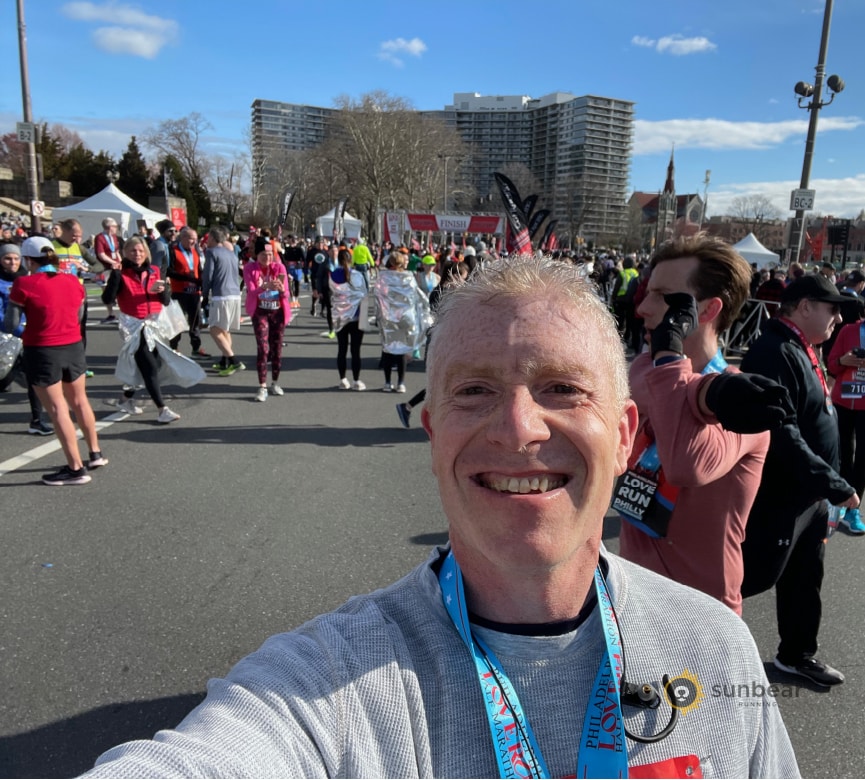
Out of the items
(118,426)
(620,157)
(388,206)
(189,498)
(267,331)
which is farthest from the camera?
(620,157)

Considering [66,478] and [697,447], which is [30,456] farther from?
Answer: [697,447]

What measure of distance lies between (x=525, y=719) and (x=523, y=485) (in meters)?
0.40

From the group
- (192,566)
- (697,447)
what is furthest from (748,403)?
(192,566)

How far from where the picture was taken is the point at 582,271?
139cm

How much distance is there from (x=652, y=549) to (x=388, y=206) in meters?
69.6

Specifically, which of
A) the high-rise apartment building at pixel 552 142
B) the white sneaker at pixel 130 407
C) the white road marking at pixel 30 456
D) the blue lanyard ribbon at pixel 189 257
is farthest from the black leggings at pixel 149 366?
the high-rise apartment building at pixel 552 142

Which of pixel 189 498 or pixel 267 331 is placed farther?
pixel 267 331

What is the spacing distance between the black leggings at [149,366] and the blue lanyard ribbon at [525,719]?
21.4ft

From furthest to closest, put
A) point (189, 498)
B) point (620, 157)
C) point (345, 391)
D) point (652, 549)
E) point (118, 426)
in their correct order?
point (620, 157) → point (345, 391) → point (118, 426) → point (189, 498) → point (652, 549)

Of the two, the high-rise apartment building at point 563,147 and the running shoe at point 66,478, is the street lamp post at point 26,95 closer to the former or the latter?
the running shoe at point 66,478

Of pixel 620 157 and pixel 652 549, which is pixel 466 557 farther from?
pixel 620 157

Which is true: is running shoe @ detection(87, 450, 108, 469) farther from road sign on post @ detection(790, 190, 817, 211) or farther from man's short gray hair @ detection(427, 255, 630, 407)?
road sign on post @ detection(790, 190, 817, 211)

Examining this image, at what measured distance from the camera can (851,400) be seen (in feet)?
16.3

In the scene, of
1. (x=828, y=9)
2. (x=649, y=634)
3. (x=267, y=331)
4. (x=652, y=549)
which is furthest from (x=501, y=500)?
(x=828, y=9)
